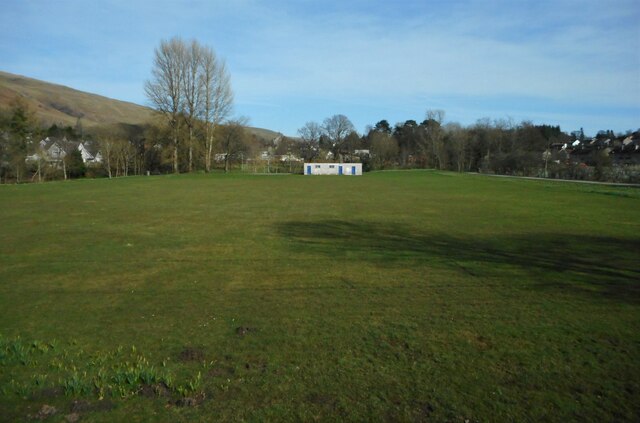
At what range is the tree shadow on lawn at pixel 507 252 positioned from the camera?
7.59 metres

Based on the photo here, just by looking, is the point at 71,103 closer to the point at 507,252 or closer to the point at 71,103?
the point at 71,103

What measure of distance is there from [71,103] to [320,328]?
7605 inches

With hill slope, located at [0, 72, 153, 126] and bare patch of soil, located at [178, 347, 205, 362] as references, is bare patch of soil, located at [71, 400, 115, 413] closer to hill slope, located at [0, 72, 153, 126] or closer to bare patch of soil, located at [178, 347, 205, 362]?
bare patch of soil, located at [178, 347, 205, 362]

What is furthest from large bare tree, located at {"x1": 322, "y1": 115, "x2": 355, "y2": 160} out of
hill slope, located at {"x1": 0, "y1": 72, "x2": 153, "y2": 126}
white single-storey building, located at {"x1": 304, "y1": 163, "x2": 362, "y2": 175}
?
hill slope, located at {"x1": 0, "y1": 72, "x2": 153, "y2": 126}

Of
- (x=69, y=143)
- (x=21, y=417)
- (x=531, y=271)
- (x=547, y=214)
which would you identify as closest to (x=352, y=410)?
(x=21, y=417)

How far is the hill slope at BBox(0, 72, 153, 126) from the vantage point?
15550cm

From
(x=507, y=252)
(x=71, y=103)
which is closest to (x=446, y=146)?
(x=507, y=252)

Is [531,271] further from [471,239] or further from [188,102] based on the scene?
[188,102]

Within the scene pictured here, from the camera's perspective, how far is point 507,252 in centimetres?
1002

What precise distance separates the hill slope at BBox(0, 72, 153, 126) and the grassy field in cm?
15219

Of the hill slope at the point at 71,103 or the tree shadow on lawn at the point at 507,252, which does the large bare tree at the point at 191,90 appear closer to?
the tree shadow on lawn at the point at 507,252

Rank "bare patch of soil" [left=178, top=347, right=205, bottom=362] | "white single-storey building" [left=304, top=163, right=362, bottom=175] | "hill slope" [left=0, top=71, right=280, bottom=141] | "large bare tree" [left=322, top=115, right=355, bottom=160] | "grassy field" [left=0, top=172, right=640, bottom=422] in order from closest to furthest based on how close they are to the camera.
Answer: "grassy field" [left=0, top=172, right=640, bottom=422]
"bare patch of soil" [left=178, top=347, right=205, bottom=362]
"white single-storey building" [left=304, top=163, right=362, bottom=175]
"large bare tree" [left=322, top=115, right=355, bottom=160]
"hill slope" [left=0, top=71, right=280, bottom=141]

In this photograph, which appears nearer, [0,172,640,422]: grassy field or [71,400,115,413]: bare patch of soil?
[71,400,115,413]: bare patch of soil

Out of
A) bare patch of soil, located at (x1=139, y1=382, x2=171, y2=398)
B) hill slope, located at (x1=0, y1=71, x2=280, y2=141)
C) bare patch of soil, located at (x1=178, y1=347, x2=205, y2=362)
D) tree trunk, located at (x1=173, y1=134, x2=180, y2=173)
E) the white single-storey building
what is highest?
hill slope, located at (x1=0, y1=71, x2=280, y2=141)
